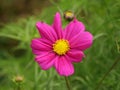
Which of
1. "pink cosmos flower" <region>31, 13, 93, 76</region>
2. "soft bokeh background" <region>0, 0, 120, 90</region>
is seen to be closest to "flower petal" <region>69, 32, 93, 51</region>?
"pink cosmos flower" <region>31, 13, 93, 76</region>

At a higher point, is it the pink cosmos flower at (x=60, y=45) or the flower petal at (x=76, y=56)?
the pink cosmos flower at (x=60, y=45)

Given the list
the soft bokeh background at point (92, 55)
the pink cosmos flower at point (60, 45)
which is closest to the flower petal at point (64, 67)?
the pink cosmos flower at point (60, 45)

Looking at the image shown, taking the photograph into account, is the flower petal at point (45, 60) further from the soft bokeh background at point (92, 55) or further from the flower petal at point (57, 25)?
the soft bokeh background at point (92, 55)

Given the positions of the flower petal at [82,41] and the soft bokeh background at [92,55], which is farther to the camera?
the soft bokeh background at [92,55]

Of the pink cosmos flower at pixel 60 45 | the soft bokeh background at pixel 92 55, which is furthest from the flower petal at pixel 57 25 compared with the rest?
the soft bokeh background at pixel 92 55

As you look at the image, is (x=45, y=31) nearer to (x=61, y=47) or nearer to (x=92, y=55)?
(x=61, y=47)

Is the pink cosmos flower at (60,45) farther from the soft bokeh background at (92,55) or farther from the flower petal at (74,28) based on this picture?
the soft bokeh background at (92,55)
